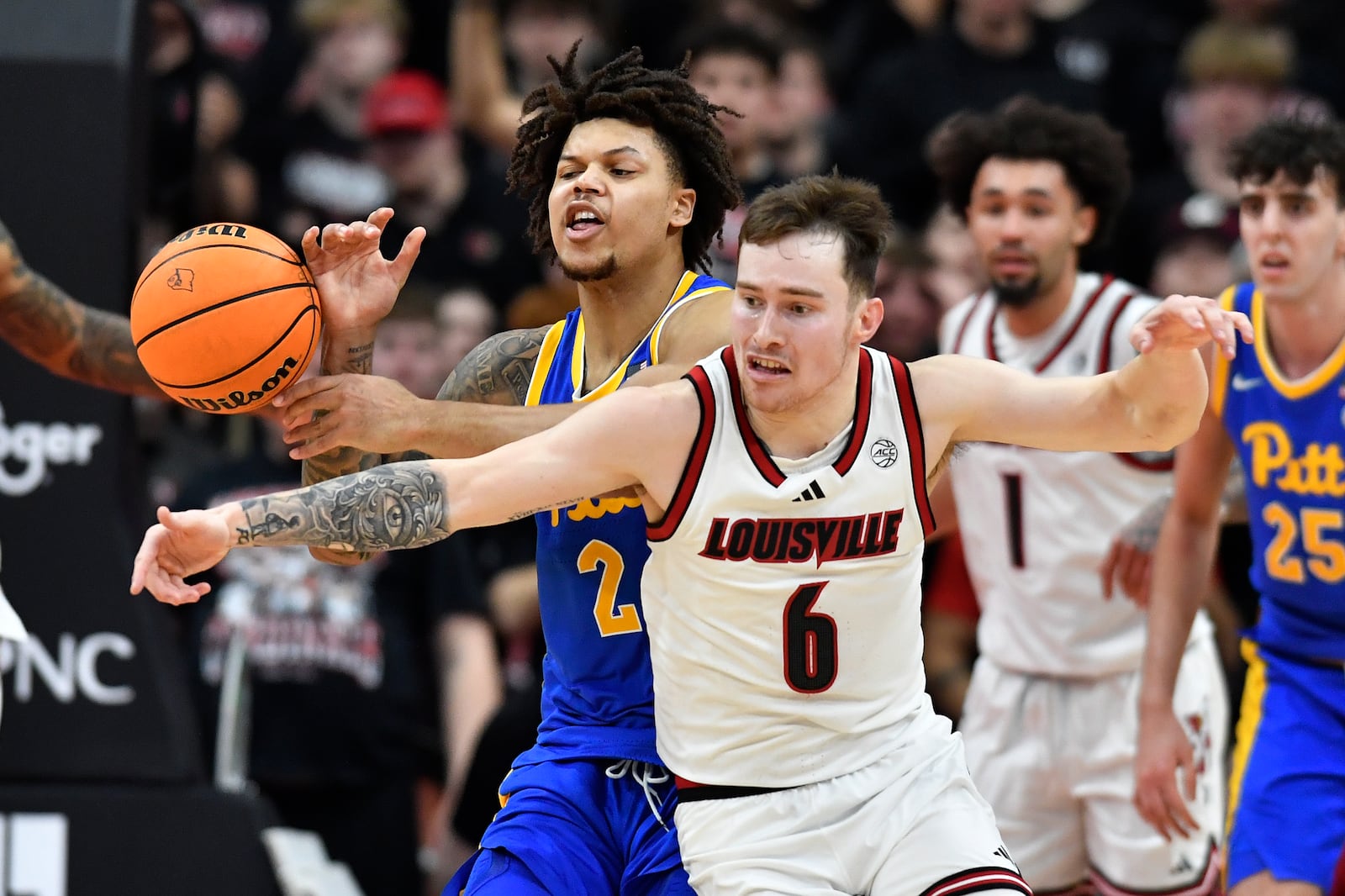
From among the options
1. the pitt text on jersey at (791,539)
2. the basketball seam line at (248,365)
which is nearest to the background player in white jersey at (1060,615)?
the pitt text on jersey at (791,539)

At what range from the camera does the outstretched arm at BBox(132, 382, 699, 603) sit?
14.2ft

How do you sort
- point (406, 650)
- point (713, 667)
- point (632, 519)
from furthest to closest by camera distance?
point (406, 650) < point (632, 519) < point (713, 667)

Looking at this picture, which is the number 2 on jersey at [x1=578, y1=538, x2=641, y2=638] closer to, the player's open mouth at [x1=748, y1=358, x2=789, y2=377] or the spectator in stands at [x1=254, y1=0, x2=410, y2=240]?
the player's open mouth at [x1=748, y1=358, x2=789, y2=377]

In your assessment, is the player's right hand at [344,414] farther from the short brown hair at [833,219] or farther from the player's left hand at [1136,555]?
the player's left hand at [1136,555]

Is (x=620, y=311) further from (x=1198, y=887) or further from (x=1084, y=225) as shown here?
(x=1198, y=887)

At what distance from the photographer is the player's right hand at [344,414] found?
4.78 meters

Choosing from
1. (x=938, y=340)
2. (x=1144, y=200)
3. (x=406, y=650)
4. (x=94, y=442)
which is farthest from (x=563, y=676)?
(x=1144, y=200)

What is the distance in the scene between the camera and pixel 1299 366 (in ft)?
19.0

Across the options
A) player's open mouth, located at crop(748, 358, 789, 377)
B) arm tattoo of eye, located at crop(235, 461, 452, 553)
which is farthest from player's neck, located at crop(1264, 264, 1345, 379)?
arm tattoo of eye, located at crop(235, 461, 452, 553)

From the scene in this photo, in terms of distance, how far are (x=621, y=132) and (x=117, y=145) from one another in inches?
85.0

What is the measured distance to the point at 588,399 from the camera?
5012mm

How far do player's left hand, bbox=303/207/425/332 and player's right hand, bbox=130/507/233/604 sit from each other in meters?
0.94

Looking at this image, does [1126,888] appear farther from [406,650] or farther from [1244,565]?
[406,650]

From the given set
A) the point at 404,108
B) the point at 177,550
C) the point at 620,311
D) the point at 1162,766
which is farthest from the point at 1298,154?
the point at 404,108
